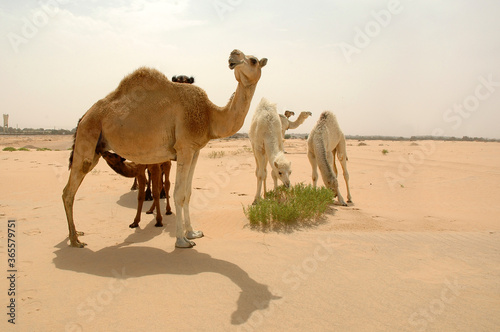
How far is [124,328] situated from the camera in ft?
9.07

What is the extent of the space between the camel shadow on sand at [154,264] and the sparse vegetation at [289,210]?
1.55 metres

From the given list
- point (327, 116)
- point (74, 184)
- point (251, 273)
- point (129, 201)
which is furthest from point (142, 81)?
point (327, 116)

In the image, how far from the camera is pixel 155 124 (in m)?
4.59

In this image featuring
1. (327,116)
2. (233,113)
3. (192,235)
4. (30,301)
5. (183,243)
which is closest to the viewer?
(30,301)

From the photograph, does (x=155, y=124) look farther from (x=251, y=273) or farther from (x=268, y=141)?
(x=268, y=141)

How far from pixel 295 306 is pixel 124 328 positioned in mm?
1601

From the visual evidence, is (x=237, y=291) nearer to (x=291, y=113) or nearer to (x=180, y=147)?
(x=180, y=147)

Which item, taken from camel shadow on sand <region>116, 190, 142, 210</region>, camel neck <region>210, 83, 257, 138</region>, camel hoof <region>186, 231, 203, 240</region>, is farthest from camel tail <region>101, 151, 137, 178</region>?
camel shadow on sand <region>116, 190, 142, 210</region>

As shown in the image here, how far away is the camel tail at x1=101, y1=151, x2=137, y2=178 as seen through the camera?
5.10 meters

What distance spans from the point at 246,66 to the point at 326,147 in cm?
524

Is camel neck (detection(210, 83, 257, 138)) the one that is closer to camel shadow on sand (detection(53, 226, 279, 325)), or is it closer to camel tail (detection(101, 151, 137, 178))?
camel tail (detection(101, 151, 137, 178))

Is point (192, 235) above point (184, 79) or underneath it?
underneath

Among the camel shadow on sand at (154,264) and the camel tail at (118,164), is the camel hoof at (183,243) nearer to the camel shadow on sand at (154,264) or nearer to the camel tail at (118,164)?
the camel shadow on sand at (154,264)

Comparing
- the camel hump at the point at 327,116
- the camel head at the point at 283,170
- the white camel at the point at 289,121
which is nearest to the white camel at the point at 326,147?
the camel hump at the point at 327,116
